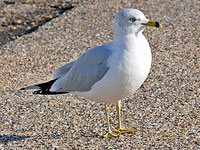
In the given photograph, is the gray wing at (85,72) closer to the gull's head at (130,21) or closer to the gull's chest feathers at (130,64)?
the gull's chest feathers at (130,64)

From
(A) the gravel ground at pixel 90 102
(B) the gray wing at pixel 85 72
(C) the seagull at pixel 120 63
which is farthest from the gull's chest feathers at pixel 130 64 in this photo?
(A) the gravel ground at pixel 90 102

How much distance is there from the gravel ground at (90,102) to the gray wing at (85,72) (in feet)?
1.60

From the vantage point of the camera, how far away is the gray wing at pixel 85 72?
358 cm

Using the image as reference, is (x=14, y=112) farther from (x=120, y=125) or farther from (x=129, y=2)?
(x=129, y=2)

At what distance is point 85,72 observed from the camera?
148 inches

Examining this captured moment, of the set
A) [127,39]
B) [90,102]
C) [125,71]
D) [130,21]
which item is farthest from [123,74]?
[90,102]

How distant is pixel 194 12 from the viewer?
24.1 feet

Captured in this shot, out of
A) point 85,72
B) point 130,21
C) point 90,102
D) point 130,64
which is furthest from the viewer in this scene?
point 90,102

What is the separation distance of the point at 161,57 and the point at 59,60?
1.47 meters

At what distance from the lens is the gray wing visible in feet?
11.7

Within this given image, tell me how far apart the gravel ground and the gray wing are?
1.60 ft

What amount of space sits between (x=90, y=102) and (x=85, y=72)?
967mm

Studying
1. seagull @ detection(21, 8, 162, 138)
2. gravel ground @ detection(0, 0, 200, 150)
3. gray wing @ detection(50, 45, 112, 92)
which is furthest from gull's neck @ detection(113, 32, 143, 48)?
gravel ground @ detection(0, 0, 200, 150)

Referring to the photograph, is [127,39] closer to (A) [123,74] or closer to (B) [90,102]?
(A) [123,74]
